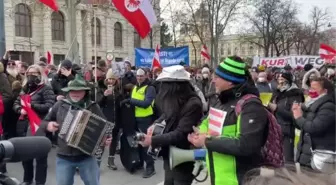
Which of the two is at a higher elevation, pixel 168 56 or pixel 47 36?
pixel 47 36

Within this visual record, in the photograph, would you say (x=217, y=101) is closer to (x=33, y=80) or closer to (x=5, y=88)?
(x=33, y=80)

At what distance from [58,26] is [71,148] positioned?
42438 millimetres

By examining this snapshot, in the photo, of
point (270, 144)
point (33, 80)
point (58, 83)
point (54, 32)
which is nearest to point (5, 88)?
point (58, 83)

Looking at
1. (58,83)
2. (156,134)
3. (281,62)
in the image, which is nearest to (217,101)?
(156,134)

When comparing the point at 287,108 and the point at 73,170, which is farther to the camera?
the point at 287,108

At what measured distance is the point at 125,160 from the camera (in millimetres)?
7551

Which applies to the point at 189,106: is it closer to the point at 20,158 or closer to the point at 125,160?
the point at 20,158

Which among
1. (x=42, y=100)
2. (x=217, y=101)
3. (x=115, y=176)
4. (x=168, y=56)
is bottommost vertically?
(x=115, y=176)

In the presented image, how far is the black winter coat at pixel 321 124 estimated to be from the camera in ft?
15.3

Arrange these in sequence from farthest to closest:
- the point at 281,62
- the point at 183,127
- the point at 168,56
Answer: the point at 281,62
the point at 168,56
the point at 183,127

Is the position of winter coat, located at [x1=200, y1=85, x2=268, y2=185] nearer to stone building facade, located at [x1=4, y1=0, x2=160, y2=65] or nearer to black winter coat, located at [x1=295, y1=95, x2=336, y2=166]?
black winter coat, located at [x1=295, y1=95, x2=336, y2=166]

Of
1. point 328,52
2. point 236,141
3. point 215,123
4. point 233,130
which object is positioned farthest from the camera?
point 328,52

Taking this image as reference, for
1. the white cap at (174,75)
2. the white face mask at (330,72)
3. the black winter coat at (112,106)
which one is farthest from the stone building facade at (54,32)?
the white cap at (174,75)

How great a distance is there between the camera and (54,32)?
44781 mm
